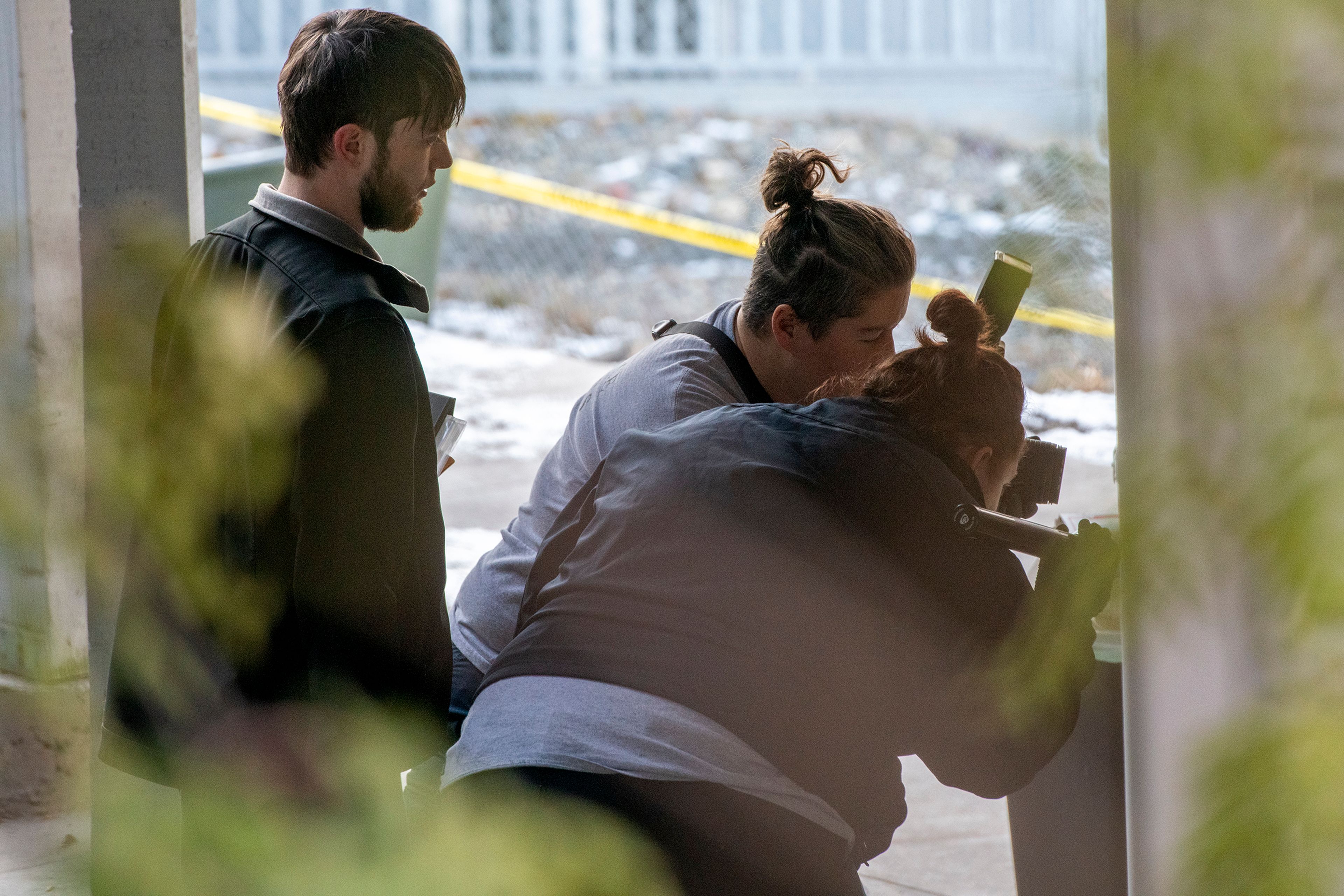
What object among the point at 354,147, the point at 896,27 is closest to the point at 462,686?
the point at 354,147

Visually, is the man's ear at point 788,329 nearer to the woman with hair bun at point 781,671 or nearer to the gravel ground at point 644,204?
the woman with hair bun at point 781,671

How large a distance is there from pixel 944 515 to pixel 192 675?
1175 mm

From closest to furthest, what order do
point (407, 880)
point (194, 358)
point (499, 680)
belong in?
1. point (407, 880)
2. point (194, 358)
3. point (499, 680)

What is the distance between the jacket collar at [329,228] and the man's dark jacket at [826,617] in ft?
2.04

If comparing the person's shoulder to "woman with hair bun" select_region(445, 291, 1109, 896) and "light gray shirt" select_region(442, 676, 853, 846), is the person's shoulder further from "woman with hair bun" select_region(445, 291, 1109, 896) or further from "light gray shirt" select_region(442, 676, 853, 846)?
"light gray shirt" select_region(442, 676, 853, 846)

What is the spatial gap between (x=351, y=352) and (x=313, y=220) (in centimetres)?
31

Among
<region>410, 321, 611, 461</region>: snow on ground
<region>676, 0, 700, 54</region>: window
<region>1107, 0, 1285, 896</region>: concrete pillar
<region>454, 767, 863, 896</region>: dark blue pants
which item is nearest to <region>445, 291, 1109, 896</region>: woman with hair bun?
<region>454, 767, 863, 896</region>: dark blue pants

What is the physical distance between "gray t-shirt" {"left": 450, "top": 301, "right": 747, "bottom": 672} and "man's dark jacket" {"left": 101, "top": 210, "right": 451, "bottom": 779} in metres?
0.22

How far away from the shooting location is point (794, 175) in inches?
103

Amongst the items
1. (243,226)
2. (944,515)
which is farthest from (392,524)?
(944,515)

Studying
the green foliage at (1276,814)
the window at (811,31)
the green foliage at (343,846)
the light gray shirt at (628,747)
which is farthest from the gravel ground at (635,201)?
the green foliage at (1276,814)

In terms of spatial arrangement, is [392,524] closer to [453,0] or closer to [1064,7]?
[1064,7]

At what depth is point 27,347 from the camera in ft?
2.66

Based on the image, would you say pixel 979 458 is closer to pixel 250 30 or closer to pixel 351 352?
Result: pixel 351 352
